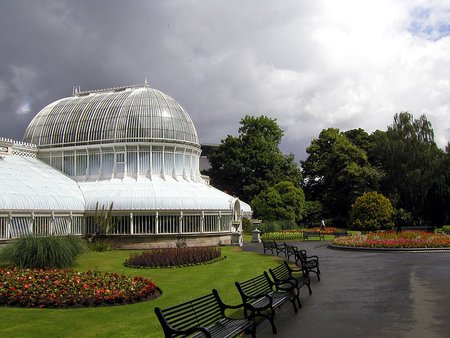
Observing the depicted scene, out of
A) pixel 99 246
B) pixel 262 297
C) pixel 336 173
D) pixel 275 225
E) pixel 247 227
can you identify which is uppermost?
pixel 336 173

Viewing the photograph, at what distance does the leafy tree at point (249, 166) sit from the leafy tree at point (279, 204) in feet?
18.3

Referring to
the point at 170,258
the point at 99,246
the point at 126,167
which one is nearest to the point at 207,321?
the point at 170,258

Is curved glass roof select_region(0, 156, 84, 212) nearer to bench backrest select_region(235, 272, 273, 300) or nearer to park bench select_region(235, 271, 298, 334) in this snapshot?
bench backrest select_region(235, 272, 273, 300)

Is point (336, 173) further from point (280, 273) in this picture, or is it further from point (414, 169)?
point (280, 273)

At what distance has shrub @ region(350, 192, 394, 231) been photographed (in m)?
39.4

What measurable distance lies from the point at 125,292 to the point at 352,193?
46996 millimetres

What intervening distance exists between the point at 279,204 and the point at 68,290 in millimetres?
39186

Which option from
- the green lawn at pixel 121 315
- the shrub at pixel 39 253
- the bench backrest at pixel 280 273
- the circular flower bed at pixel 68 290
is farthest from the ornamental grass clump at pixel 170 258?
the bench backrest at pixel 280 273

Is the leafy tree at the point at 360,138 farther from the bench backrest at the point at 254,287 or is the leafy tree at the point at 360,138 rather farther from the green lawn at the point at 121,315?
the bench backrest at the point at 254,287

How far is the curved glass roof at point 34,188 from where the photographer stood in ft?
87.1

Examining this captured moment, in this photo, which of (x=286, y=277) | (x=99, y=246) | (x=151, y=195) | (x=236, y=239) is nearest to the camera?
(x=286, y=277)

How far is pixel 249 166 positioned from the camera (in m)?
59.2

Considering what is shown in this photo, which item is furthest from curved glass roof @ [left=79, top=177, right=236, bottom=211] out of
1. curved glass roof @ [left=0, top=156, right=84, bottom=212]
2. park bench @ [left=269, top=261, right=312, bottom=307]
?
park bench @ [left=269, top=261, right=312, bottom=307]

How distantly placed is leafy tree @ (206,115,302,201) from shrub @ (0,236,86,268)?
39527 mm
